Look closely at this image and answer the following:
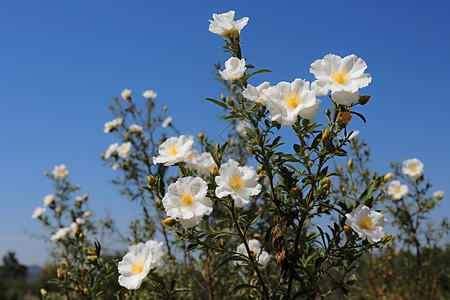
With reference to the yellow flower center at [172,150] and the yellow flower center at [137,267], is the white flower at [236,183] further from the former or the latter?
the yellow flower center at [137,267]

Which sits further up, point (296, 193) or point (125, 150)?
point (125, 150)

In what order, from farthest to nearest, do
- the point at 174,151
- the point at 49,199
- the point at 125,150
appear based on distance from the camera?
1. the point at 49,199
2. the point at 125,150
3. the point at 174,151

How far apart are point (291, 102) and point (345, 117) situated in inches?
7.7

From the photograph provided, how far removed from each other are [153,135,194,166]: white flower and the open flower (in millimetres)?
161

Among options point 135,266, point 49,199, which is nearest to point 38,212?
point 49,199

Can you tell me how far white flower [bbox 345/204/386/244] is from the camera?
1.51 meters

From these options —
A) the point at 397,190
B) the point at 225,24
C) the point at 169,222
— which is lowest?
the point at 169,222

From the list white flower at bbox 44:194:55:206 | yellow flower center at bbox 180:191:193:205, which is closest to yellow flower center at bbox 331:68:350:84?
yellow flower center at bbox 180:191:193:205

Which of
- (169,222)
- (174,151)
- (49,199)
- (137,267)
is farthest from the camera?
(49,199)

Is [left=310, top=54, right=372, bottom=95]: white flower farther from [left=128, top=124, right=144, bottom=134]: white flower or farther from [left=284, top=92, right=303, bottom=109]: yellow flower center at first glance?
[left=128, top=124, right=144, bottom=134]: white flower

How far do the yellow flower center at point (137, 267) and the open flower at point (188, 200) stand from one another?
43cm

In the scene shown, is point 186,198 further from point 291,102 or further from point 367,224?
point 367,224

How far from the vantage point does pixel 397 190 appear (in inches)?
164

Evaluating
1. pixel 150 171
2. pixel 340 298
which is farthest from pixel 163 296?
pixel 340 298
